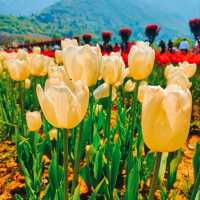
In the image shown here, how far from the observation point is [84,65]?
5.46 feet

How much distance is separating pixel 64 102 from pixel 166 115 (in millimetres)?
411

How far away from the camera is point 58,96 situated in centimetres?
130

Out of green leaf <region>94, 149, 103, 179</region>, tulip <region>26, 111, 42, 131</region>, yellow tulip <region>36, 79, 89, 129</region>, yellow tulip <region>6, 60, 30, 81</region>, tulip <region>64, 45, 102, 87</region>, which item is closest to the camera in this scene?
yellow tulip <region>36, 79, 89, 129</region>

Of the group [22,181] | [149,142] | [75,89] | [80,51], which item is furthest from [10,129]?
[149,142]

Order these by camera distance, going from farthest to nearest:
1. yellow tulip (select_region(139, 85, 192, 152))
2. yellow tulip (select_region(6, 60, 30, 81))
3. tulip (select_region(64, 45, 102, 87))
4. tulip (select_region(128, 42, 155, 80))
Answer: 1. yellow tulip (select_region(6, 60, 30, 81))
2. tulip (select_region(128, 42, 155, 80))
3. tulip (select_region(64, 45, 102, 87))
4. yellow tulip (select_region(139, 85, 192, 152))

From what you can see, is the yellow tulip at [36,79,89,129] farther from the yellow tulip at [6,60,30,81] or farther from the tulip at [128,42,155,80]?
the yellow tulip at [6,60,30,81]

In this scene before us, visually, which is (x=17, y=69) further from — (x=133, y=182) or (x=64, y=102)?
(x=64, y=102)

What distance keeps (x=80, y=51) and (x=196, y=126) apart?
3314 mm

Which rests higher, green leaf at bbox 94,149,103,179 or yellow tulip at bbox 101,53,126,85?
yellow tulip at bbox 101,53,126,85

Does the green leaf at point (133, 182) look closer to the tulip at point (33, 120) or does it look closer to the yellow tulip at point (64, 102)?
the yellow tulip at point (64, 102)

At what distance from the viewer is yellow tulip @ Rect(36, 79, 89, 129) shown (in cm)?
129

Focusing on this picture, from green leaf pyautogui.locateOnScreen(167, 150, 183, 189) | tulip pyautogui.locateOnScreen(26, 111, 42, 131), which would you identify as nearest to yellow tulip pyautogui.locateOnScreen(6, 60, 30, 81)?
tulip pyautogui.locateOnScreen(26, 111, 42, 131)

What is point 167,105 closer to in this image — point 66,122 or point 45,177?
point 66,122

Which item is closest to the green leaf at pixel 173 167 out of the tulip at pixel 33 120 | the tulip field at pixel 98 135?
the tulip field at pixel 98 135
